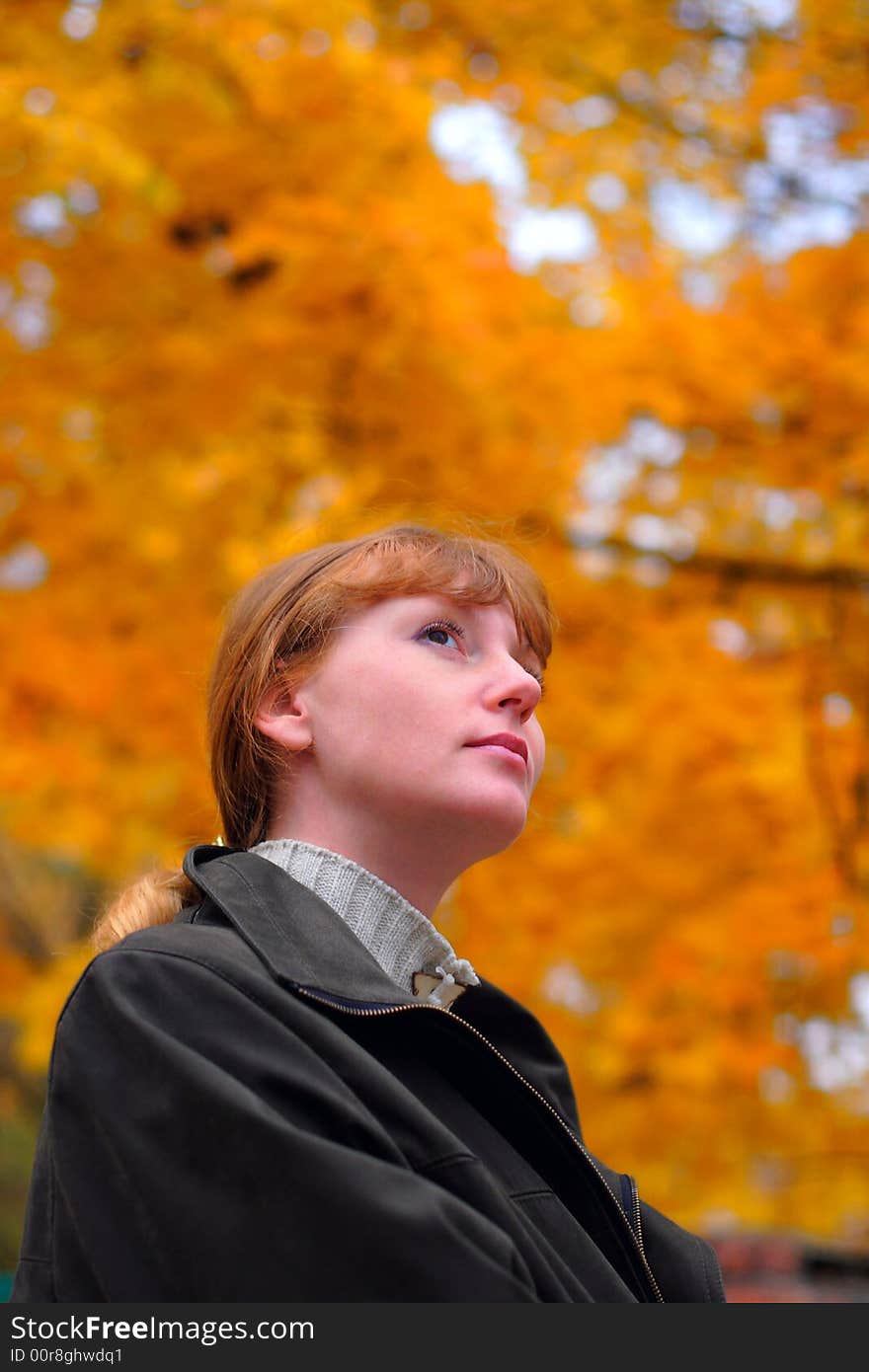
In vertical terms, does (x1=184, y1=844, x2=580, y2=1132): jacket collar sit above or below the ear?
below

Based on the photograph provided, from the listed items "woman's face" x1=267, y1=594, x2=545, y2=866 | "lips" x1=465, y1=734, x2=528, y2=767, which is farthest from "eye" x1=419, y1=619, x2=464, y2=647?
"lips" x1=465, y1=734, x2=528, y2=767

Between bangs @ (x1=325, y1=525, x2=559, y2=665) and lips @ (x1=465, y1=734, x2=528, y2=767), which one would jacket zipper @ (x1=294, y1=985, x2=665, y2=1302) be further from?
bangs @ (x1=325, y1=525, x2=559, y2=665)

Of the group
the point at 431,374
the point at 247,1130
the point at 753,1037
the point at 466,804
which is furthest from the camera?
the point at 753,1037

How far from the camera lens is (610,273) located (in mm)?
3840

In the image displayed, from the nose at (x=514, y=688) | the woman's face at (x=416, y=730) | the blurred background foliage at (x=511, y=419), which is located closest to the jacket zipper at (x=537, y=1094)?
the woman's face at (x=416, y=730)

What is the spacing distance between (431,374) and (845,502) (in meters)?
1.21

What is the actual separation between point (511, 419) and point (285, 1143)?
2.50 meters

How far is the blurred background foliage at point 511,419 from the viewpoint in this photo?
122 inches

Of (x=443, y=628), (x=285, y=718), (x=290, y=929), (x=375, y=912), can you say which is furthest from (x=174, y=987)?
(x=443, y=628)

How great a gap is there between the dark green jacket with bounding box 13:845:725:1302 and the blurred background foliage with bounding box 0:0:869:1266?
61.4 inches

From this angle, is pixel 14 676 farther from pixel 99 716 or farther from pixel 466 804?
pixel 466 804

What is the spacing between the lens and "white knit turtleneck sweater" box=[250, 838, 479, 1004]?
1.52 metres

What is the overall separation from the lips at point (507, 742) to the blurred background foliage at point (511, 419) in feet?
4.22

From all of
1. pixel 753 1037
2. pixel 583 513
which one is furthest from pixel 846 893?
pixel 583 513
